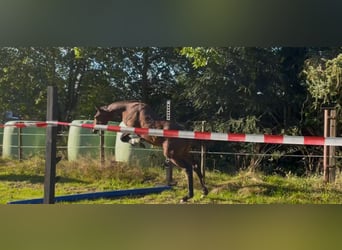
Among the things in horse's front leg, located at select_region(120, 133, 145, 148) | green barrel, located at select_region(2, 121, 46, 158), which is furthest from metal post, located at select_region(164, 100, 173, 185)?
green barrel, located at select_region(2, 121, 46, 158)

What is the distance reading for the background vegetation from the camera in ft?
20.6

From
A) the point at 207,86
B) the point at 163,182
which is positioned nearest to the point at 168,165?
the point at 163,182

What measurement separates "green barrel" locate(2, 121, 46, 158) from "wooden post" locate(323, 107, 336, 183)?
243 cm

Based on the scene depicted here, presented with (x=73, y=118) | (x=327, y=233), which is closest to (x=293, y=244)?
(x=327, y=233)

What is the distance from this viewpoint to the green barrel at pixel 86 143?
6.25 meters

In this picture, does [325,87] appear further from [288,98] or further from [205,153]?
[205,153]

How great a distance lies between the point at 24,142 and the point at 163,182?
1247mm

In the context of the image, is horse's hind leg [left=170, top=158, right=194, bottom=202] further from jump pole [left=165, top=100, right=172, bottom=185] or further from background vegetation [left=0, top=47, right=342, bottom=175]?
background vegetation [left=0, top=47, right=342, bottom=175]

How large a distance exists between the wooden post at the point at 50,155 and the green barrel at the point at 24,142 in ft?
0.17

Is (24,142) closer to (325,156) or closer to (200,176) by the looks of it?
(200,176)

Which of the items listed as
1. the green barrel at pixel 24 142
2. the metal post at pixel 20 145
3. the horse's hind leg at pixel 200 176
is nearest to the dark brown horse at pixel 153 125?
the horse's hind leg at pixel 200 176

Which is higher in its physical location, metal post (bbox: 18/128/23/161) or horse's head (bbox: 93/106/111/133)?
horse's head (bbox: 93/106/111/133)

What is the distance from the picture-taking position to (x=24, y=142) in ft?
20.5
